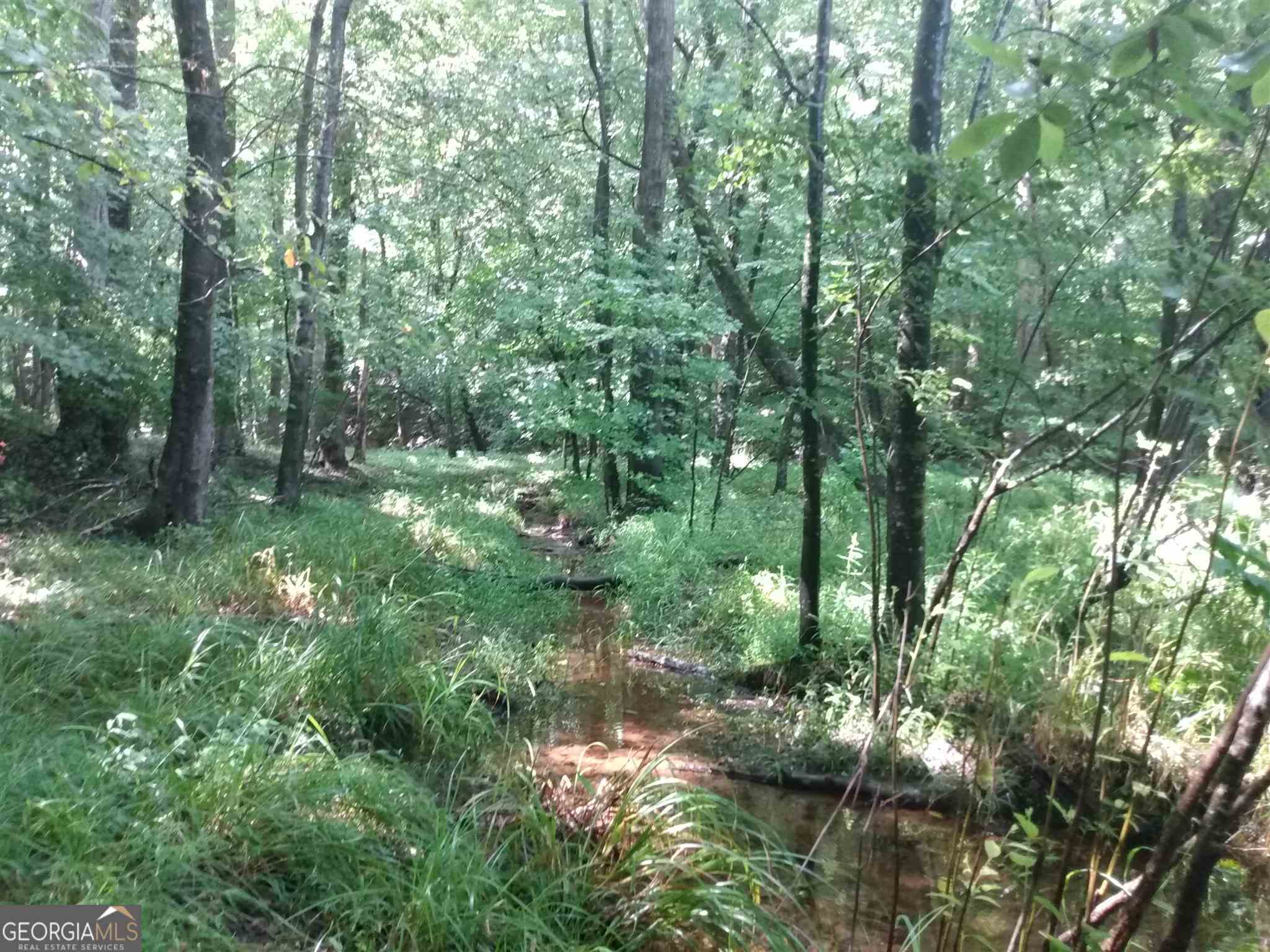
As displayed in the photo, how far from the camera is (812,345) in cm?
584

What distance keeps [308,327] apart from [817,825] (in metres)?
8.76

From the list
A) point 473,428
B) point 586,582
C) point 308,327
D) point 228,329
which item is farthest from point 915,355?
point 473,428

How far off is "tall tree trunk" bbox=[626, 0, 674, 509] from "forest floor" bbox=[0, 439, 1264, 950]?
8.77ft

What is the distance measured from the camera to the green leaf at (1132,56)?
4.38ft

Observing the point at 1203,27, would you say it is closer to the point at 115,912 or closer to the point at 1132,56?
the point at 1132,56

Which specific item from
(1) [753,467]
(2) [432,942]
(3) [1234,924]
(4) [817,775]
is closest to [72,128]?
(2) [432,942]

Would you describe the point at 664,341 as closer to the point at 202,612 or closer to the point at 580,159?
the point at 580,159

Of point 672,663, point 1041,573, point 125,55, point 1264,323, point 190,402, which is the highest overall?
point 125,55

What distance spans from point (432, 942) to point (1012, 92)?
9.56 ft

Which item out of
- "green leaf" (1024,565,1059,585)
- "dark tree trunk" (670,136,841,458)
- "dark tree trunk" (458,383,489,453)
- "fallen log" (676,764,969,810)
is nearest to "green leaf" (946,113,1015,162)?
"green leaf" (1024,565,1059,585)

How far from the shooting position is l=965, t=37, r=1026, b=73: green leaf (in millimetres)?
1309

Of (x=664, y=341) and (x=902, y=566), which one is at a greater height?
(x=664, y=341)

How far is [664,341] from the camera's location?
11.2 meters

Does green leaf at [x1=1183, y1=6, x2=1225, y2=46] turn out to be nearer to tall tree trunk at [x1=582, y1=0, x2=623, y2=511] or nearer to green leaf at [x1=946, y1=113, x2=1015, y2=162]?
green leaf at [x1=946, y1=113, x2=1015, y2=162]
